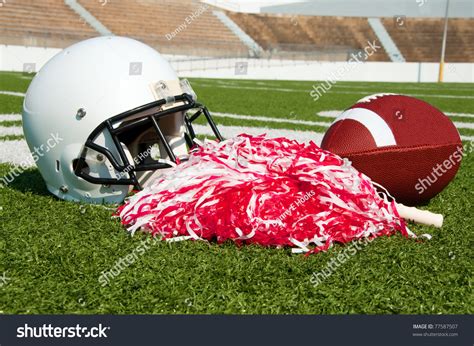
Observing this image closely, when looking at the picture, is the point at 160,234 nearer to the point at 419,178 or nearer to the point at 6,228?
the point at 6,228

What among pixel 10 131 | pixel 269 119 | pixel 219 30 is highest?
pixel 10 131

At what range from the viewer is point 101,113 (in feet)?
8.93

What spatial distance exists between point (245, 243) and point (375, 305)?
663 millimetres

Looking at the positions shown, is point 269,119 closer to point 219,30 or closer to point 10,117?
point 10,117

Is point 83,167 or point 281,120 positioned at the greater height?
point 83,167

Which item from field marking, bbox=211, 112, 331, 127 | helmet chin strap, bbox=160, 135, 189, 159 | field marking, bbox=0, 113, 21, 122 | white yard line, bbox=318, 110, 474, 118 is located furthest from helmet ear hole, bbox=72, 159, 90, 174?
white yard line, bbox=318, 110, 474, 118

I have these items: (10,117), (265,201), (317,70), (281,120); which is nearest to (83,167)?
(265,201)

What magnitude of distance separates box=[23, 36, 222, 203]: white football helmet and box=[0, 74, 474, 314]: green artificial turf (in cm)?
21

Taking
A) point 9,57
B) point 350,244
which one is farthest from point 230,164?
point 9,57

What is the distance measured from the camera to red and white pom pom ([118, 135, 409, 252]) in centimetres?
234

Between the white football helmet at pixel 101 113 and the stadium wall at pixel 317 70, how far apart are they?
20.5 meters

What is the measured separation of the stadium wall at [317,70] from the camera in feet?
79.3

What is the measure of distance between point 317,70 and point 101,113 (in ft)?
80.6

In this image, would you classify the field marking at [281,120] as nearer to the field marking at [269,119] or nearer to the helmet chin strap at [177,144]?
the field marking at [269,119]
